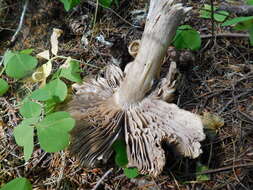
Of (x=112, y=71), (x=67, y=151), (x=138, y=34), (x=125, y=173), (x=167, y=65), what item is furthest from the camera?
(x=138, y=34)

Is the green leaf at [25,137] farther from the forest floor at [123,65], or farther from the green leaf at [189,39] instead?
the green leaf at [189,39]

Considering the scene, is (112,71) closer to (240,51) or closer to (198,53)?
(198,53)

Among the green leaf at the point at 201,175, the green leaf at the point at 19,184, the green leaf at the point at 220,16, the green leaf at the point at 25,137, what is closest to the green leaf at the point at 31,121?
the green leaf at the point at 25,137

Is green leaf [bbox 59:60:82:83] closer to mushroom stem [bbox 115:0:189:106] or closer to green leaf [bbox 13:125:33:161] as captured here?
mushroom stem [bbox 115:0:189:106]

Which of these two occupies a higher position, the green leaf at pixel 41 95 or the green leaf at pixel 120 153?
the green leaf at pixel 41 95

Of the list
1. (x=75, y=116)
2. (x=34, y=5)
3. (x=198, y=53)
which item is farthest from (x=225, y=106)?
(x=34, y=5)
